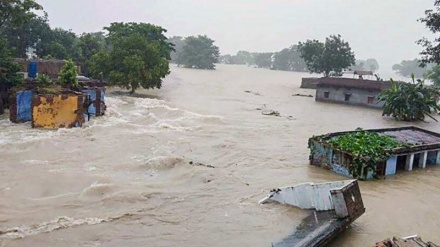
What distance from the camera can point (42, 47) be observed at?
39.2 m

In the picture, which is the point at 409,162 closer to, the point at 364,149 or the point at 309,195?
the point at 364,149

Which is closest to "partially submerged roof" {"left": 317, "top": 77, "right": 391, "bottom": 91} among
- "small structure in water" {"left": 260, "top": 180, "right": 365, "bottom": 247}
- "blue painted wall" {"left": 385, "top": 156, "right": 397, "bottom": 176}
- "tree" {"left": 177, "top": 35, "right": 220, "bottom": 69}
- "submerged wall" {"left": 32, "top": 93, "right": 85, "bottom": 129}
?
"blue painted wall" {"left": 385, "top": 156, "right": 397, "bottom": 176}

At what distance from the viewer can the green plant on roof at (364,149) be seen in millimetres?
11969

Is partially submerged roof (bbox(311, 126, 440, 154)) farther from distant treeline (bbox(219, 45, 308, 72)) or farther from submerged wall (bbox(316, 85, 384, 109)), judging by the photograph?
distant treeline (bbox(219, 45, 308, 72))

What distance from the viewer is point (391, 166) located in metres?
12.7

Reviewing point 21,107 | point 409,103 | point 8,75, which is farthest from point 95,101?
point 409,103

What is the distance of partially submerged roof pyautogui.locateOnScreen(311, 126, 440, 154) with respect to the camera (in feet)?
43.2

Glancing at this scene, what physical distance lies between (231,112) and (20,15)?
1349cm

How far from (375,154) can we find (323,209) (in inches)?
157

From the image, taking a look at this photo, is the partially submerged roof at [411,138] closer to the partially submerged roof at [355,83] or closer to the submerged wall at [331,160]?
the submerged wall at [331,160]

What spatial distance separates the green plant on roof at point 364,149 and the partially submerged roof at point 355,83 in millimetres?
19160

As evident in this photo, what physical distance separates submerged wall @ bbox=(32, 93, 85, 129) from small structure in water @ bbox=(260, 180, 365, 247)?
10487mm

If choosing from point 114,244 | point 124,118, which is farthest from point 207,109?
point 114,244

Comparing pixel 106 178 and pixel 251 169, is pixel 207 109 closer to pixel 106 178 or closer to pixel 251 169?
pixel 251 169
